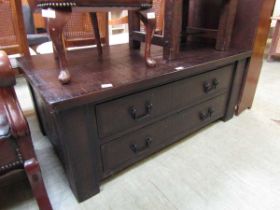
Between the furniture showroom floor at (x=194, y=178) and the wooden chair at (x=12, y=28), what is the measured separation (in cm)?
55

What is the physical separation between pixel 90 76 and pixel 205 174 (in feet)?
2.35

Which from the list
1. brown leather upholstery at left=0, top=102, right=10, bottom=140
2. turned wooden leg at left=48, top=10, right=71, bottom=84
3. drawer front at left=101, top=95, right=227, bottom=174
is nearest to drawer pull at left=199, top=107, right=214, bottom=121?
drawer front at left=101, top=95, right=227, bottom=174

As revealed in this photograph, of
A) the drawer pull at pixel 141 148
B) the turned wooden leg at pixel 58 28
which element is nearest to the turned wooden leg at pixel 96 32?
the turned wooden leg at pixel 58 28

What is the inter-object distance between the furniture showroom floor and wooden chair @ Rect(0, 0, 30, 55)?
553 millimetres

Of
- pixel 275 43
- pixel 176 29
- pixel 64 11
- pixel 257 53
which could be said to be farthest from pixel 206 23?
pixel 275 43

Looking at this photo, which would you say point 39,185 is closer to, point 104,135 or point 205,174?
point 104,135

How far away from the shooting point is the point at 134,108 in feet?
2.91

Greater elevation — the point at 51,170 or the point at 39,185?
the point at 39,185

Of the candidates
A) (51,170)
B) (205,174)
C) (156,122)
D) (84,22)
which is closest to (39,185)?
(51,170)

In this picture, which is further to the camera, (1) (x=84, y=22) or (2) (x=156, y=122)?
(1) (x=84, y=22)

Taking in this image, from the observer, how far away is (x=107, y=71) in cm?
95

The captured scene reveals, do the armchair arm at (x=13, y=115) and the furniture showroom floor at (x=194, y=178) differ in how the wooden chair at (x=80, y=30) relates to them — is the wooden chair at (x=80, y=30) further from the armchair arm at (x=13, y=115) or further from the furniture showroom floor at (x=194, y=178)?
the armchair arm at (x=13, y=115)

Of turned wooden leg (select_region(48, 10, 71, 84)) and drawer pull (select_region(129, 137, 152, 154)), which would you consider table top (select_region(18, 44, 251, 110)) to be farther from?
drawer pull (select_region(129, 137, 152, 154))

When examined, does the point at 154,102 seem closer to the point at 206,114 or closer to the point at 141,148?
the point at 141,148
